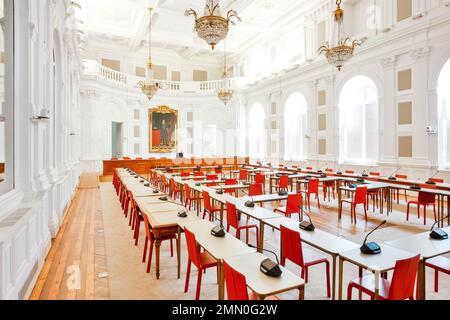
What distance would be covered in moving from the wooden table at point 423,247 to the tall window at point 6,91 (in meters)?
4.17

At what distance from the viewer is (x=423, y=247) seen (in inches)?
110

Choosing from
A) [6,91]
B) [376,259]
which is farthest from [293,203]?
[6,91]

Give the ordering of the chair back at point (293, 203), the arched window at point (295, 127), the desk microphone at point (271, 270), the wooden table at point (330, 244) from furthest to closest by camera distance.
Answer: the arched window at point (295, 127)
the chair back at point (293, 203)
the wooden table at point (330, 244)
the desk microphone at point (271, 270)

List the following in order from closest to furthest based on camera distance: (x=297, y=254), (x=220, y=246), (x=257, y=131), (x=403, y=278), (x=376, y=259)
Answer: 1. (x=403, y=278)
2. (x=376, y=259)
3. (x=220, y=246)
4. (x=297, y=254)
5. (x=257, y=131)

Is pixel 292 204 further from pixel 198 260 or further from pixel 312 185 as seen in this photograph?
pixel 198 260

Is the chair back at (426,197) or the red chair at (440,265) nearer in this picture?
the red chair at (440,265)

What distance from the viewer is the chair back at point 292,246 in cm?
299

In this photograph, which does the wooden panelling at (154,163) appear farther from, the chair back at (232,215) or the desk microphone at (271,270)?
the desk microphone at (271,270)

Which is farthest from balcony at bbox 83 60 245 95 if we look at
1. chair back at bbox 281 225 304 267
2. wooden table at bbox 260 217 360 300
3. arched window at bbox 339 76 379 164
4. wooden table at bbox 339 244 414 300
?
wooden table at bbox 339 244 414 300

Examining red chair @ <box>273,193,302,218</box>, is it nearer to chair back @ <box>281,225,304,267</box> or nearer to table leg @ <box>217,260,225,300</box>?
chair back @ <box>281,225,304,267</box>

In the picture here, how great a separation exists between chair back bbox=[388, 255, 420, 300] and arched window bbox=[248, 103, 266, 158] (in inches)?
591

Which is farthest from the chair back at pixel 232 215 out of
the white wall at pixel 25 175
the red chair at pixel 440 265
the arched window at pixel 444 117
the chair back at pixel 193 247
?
the arched window at pixel 444 117

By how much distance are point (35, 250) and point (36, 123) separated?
165 centimetres

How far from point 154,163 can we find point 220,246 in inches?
570
